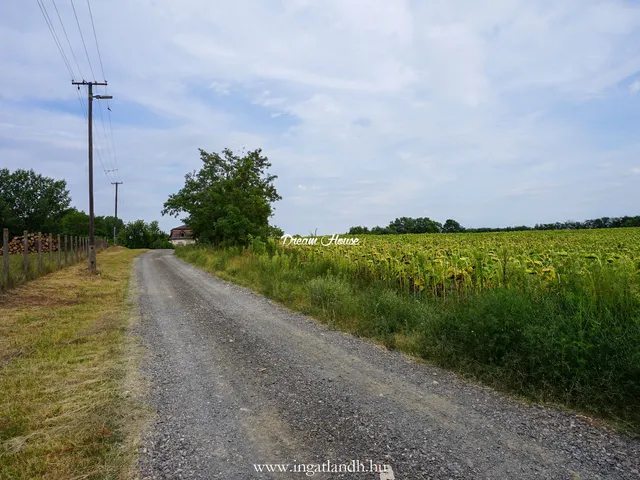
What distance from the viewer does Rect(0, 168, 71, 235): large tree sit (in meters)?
56.7

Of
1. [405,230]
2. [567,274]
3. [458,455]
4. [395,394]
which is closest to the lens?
[458,455]

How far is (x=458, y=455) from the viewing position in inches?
120

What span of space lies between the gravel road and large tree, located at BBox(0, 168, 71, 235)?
201 feet

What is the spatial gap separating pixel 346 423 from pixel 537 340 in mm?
2362

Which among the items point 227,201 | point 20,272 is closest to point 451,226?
point 227,201

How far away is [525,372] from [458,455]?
1.83m

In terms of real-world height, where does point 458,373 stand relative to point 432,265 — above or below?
below

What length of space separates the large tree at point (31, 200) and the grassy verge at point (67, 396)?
2251 inches

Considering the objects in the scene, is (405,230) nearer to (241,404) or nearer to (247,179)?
(247,179)

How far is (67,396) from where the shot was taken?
4.17 metres

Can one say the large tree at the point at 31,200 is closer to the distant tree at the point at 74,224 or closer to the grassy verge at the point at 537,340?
the distant tree at the point at 74,224

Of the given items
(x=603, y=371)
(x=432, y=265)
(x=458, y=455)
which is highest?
(x=432, y=265)

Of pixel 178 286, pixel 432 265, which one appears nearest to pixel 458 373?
pixel 432 265

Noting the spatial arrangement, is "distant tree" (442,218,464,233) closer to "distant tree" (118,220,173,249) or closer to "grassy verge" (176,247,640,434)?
"grassy verge" (176,247,640,434)
